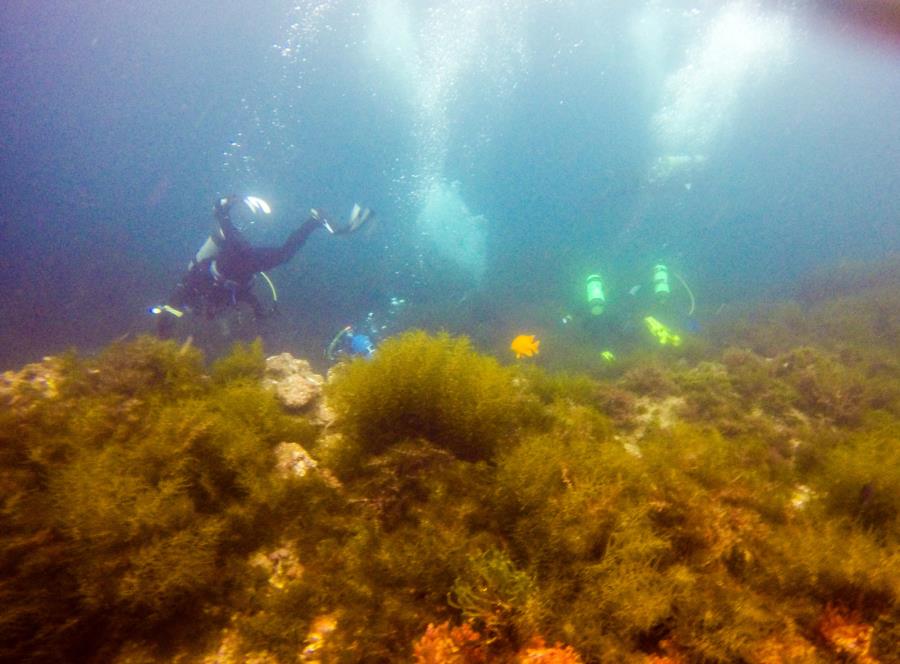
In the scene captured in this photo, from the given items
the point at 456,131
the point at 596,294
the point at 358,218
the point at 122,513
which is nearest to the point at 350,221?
the point at 358,218

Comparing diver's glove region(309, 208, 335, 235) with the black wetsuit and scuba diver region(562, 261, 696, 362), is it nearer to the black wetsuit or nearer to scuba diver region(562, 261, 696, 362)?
the black wetsuit

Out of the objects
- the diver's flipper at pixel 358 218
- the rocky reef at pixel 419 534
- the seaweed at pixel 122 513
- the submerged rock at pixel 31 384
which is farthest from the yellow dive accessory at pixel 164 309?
the diver's flipper at pixel 358 218

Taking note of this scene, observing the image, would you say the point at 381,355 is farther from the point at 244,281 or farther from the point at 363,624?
the point at 244,281

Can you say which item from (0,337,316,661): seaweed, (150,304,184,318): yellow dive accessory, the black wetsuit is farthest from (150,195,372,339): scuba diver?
(0,337,316,661): seaweed

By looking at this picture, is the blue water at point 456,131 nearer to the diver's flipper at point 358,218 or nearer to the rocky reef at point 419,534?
the diver's flipper at point 358,218

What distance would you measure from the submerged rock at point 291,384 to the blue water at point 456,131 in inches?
429

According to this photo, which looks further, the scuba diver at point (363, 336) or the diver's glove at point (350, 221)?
the diver's glove at point (350, 221)

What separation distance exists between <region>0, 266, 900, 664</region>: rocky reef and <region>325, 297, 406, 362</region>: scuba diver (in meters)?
1.48

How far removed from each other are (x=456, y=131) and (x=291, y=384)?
45.8 m

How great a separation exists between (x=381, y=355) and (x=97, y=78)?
6449cm

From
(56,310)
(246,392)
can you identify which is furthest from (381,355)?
(56,310)

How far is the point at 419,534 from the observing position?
306 cm

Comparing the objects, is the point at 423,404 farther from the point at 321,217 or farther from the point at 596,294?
the point at 321,217

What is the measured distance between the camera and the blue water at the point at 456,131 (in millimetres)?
27344
